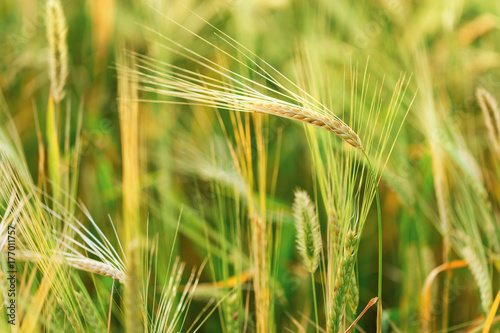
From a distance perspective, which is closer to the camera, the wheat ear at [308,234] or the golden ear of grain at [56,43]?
the wheat ear at [308,234]

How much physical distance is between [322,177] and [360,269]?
477mm

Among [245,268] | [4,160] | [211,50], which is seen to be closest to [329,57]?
[211,50]

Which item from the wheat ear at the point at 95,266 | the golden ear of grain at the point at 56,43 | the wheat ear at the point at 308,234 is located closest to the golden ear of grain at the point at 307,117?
the wheat ear at the point at 308,234

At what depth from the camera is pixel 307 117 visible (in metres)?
0.46

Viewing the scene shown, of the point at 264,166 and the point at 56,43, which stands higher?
the point at 56,43

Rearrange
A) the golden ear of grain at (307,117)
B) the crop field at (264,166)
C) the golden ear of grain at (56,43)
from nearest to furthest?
the golden ear of grain at (307,117) → the crop field at (264,166) → the golden ear of grain at (56,43)

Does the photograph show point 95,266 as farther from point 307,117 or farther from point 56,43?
point 56,43

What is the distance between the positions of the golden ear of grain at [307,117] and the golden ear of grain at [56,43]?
15.6 inches

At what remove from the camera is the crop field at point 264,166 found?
58 centimetres

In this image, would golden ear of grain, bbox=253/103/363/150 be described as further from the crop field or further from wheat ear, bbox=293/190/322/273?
wheat ear, bbox=293/190/322/273

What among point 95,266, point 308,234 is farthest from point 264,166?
point 95,266

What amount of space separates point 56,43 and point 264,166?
39 cm

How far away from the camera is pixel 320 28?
106 cm

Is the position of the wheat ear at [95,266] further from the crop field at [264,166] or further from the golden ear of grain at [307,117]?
the golden ear of grain at [307,117]
